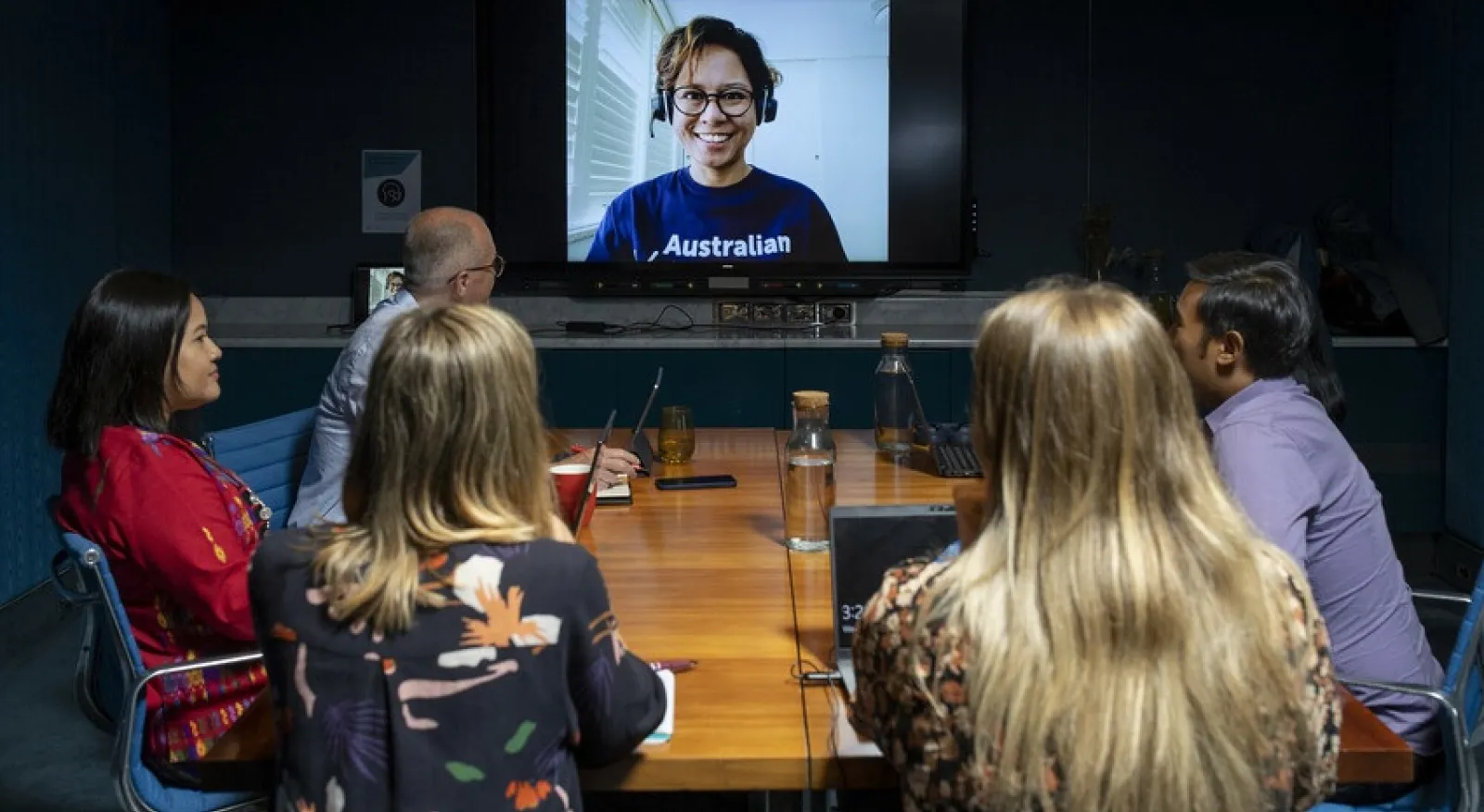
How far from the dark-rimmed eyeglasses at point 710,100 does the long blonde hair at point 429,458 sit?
4131 mm

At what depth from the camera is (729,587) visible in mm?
2221

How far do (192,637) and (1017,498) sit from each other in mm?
1333

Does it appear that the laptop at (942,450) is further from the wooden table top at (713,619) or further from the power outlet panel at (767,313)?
the power outlet panel at (767,313)

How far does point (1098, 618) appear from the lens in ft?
4.25

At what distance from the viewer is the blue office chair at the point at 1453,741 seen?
6.34ft

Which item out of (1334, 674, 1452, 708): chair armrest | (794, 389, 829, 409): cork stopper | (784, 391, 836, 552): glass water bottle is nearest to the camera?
(1334, 674, 1452, 708): chair armrest

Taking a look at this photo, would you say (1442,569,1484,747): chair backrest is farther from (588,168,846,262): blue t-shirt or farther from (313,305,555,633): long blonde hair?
(588,168,846,262): blue t-shirt

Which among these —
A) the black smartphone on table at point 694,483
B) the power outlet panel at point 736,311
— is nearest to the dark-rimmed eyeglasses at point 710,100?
the power outlet panel at point 736,311

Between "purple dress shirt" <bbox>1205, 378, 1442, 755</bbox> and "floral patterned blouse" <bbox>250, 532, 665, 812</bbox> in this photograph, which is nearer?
"floral patterned blouse" <bbox>250, 532, 665, 812</bbox>

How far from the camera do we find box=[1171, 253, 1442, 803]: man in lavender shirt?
6.63 feet

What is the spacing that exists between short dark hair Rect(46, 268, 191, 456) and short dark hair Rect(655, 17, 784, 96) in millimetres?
3470

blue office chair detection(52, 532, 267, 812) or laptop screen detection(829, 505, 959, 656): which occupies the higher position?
laptop screen detection(829, 505, 959, 656)

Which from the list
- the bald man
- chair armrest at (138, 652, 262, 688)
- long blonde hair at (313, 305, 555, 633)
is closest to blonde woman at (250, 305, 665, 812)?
long blonde hair at (313, 305, 555, 633)

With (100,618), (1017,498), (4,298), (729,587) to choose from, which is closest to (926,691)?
(1017,498)
